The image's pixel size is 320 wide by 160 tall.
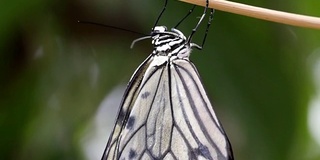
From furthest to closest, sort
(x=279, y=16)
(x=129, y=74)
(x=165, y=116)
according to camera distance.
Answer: (x=129, y=74) < (x=165, y=116) < (x=279, y=16)

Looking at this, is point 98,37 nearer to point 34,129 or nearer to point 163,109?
point 34,129

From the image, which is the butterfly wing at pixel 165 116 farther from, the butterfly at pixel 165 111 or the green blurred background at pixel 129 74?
the green blurred background at pixel 129 74

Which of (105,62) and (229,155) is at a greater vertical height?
(105,62)

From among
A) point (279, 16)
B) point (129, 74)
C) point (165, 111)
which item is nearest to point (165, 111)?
point (165, 111)

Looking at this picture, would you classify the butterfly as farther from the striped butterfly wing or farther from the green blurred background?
the green blurred background

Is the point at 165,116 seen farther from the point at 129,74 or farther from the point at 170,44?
the point at 129,74

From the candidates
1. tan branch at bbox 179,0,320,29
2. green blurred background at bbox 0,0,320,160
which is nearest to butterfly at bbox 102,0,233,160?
tan branch at bbox 179,0,320,29

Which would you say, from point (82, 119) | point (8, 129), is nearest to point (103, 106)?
point (82, 119)

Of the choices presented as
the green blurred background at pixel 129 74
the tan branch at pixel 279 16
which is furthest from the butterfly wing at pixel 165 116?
the green blurred background at pixel 129 74
